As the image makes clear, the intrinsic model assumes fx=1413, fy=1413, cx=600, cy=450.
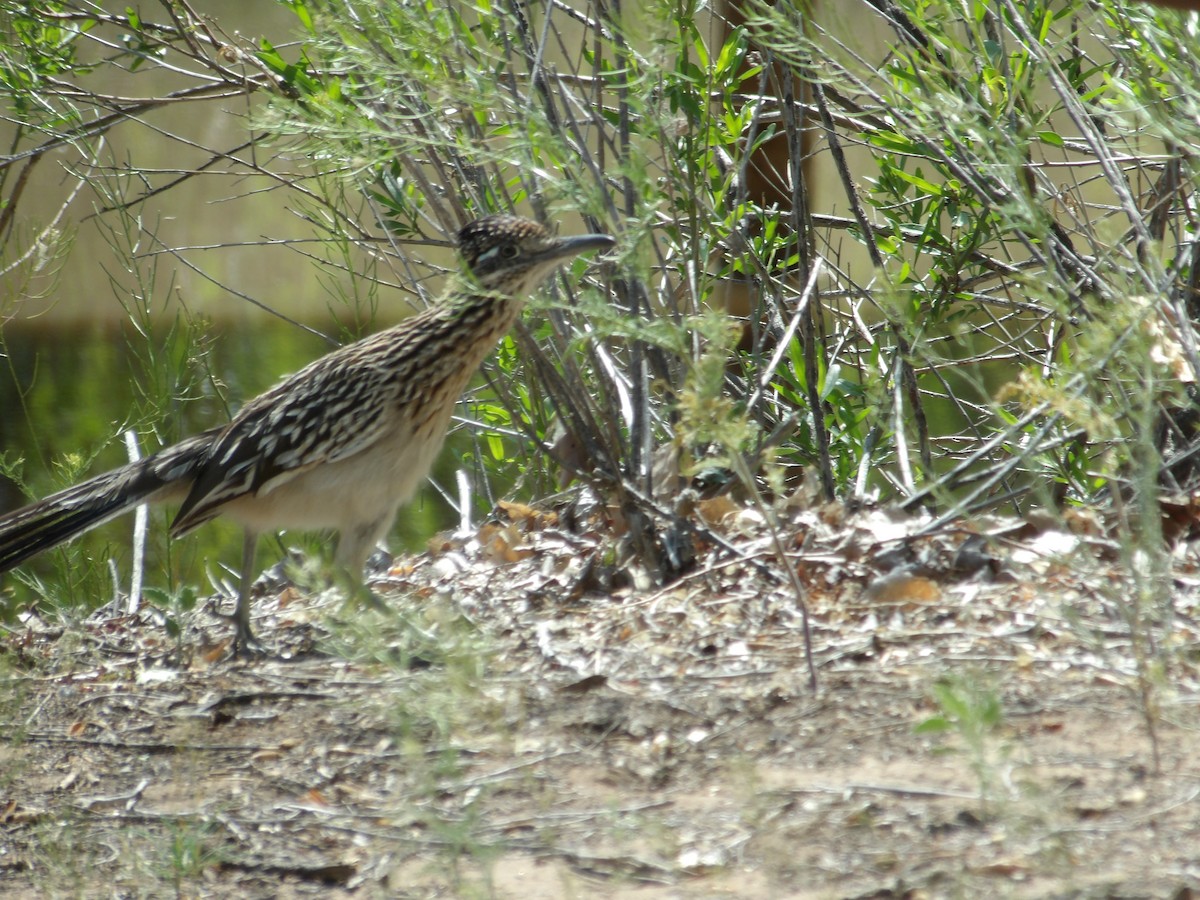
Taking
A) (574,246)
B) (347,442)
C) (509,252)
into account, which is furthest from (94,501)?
(574,246)

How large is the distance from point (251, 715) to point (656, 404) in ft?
7.11

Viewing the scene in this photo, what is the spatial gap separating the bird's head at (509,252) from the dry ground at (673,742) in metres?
0.96

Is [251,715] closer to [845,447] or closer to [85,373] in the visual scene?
[845,447]

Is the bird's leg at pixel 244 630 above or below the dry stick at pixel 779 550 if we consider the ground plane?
below

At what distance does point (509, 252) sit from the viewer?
15.5 ft

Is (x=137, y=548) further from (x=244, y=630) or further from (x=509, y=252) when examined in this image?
(x=509, y=252)

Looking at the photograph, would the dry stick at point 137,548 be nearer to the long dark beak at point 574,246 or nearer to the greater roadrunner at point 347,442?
the greater roadrunner at point 347,442

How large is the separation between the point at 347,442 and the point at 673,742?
77.7 inches

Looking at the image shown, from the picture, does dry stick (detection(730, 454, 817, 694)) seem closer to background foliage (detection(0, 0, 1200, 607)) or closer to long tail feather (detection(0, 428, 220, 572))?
background foliage (detection(0, 0, 1200, 607))

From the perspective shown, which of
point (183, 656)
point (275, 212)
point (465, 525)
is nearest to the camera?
point (183, 656)

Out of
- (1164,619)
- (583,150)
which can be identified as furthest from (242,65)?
(1164,619)

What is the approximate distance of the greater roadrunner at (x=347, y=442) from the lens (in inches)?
187

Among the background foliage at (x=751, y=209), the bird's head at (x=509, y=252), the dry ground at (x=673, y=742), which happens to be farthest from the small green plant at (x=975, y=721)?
the bird's head at (x=509, y=252)

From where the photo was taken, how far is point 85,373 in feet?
26.8
